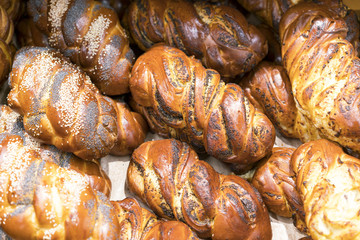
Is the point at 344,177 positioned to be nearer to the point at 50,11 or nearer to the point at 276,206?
the point at 276,206

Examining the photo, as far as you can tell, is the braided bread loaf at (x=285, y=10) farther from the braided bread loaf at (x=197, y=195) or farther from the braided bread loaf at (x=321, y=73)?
the braided bread loaf at (x=197, y=195)

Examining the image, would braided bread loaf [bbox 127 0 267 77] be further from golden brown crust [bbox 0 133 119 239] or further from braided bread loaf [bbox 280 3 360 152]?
golden brown crust [bbox 0 133 119 239]

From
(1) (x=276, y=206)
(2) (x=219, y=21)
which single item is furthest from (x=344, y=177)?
(2) (x=219, y=21)

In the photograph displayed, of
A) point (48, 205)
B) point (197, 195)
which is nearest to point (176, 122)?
point (197, 195)

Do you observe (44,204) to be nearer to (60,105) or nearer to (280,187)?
(60,105)

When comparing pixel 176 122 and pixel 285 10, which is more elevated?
pixel 285 10

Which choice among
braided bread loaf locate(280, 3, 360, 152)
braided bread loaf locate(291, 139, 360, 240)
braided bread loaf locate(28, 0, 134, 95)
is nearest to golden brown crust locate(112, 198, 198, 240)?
braided bread loaf locate(291, 139, 360, 240)

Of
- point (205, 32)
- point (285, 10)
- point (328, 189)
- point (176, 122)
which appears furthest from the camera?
point (285, 10)
